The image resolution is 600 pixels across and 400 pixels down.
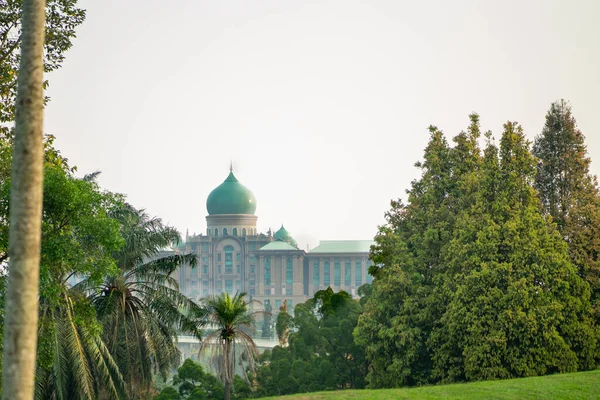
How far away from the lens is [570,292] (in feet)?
74.4

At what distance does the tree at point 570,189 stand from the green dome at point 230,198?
7312 cm

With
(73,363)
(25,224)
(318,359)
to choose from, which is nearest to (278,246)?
(318,359)

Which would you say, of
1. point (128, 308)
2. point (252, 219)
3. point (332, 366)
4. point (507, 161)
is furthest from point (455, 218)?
point (252, 219)

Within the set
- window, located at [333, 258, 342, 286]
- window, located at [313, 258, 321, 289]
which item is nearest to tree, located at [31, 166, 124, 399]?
window, located at [313, 258, 321, 289]

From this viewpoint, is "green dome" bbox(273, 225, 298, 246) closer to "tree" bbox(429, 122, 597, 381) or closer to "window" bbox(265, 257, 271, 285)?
"window" bbox(265, 257, 271, 285)

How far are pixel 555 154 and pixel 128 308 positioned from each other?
14.1 meters

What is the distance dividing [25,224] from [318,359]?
2122cm

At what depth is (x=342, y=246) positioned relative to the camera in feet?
337

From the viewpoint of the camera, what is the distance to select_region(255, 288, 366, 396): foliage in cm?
2577

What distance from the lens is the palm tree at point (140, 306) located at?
21.1 metres

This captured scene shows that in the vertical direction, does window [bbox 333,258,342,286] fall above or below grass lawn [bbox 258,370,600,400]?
above

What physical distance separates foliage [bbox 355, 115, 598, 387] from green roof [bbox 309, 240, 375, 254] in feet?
249

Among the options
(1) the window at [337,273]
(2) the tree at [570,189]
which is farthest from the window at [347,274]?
(2) the tree at [570,189]

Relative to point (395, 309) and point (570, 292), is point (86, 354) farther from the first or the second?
point (570, 292)
